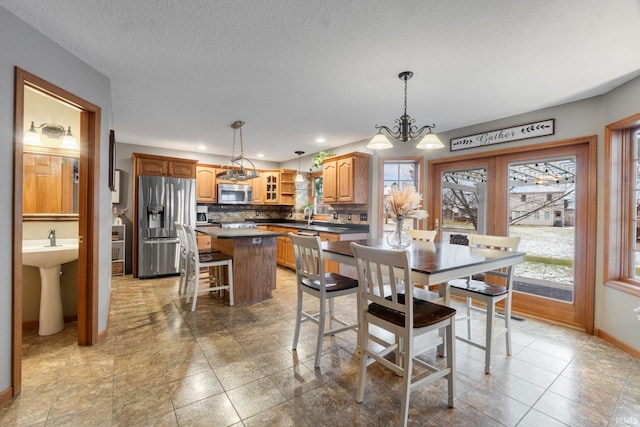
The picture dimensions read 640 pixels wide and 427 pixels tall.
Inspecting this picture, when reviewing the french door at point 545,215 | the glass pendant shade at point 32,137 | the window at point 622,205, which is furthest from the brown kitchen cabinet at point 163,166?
the window at point 622,205

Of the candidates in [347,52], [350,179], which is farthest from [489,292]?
[350,179]

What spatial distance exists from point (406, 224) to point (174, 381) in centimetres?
394

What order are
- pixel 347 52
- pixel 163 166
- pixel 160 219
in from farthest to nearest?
pixel 163 166 < pixel 160 219 < pixel 347 52

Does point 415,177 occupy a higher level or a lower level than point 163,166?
lower

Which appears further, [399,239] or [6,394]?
[399,239]

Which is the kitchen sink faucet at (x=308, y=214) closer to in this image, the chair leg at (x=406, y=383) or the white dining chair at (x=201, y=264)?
the white dining chair at (x=201, y=264)

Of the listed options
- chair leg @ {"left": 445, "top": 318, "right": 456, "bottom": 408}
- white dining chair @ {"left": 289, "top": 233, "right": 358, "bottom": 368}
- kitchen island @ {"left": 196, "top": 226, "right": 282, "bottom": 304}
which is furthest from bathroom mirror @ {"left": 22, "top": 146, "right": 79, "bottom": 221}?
chair leg @ {"left": 445, "top": 318, "right": 456, "bottom": 408}

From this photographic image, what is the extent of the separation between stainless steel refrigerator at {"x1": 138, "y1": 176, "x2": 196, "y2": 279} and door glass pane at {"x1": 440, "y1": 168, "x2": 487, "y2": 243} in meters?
4.32

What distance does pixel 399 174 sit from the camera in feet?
15.4

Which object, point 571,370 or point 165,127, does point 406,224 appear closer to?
point 571,370

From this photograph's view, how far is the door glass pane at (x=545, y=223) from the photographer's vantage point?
127 inches

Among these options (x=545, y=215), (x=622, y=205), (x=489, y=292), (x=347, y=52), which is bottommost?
(x=489, y=292)

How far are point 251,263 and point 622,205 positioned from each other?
13.1ft

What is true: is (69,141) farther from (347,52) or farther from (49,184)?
(347,52)
